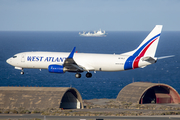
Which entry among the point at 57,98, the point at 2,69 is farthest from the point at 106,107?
the point at 2,69

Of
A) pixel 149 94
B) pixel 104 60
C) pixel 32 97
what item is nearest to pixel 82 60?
pixel 104 60

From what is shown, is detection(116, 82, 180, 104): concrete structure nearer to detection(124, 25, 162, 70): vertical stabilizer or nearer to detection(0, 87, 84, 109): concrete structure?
detection(0, 87, 84, 109): concrete structure

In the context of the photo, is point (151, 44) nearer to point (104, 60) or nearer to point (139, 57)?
point (139, 57)

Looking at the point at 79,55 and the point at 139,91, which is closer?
the point at 79,55

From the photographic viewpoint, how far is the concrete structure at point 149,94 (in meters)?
105

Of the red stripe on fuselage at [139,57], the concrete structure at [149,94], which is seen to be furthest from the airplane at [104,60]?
the concrete structure at [149,94]

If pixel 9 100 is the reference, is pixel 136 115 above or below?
below

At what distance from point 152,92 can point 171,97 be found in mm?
6116

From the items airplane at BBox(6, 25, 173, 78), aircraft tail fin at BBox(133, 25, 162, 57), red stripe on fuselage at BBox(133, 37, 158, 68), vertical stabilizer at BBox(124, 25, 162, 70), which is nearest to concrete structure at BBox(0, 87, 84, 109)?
airplane at BBox(6, 25, 173, 78)

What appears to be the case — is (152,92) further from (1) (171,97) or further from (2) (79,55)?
(2) (79,55)

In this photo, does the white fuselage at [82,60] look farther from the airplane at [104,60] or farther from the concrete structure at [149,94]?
the concrete structure at [149,94]

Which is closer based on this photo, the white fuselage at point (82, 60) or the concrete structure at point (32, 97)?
the white fuselage at point (82, 60)

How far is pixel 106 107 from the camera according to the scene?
9356 cm

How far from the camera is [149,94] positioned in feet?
364
